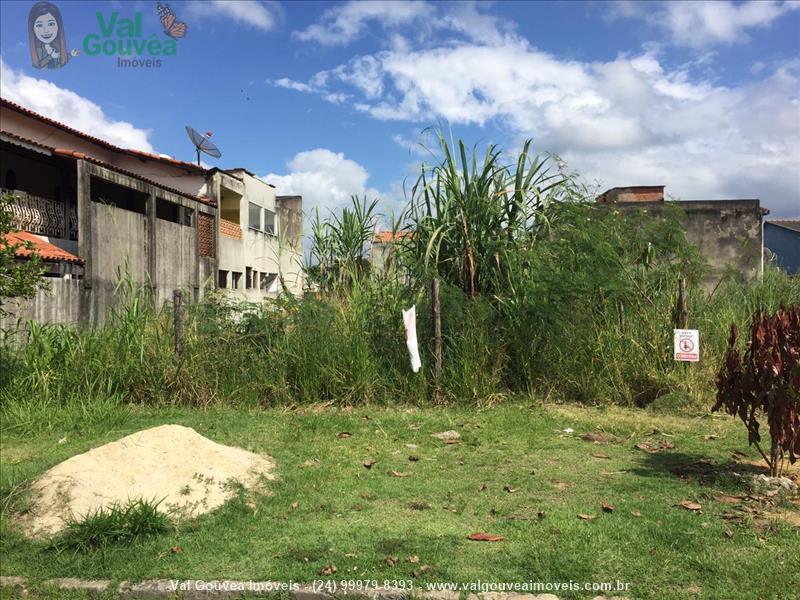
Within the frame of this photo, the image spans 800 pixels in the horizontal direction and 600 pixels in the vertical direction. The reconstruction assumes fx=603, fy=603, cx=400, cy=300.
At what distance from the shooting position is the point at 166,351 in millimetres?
7844

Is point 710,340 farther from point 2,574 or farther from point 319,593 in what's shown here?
point 2,574

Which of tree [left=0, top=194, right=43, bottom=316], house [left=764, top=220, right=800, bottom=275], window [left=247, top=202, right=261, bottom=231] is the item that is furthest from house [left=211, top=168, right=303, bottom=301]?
house [left=764, top=220, right=800, bottom=275]

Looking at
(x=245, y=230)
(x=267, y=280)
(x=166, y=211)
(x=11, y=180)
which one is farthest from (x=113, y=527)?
(x=267, y=280)

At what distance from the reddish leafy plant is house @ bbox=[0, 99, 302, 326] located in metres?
6.22

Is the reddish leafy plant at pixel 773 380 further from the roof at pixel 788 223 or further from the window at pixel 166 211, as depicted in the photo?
the roof at pixel 788 223

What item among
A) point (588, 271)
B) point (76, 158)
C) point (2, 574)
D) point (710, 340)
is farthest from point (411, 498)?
point (76, 158)

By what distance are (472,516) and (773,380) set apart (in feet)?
7.94

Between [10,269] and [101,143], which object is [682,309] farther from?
[101,143]

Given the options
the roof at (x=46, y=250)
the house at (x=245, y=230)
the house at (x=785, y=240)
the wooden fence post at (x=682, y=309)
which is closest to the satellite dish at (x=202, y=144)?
the house at (x=245, y=230)

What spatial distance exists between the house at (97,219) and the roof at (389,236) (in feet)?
4.07

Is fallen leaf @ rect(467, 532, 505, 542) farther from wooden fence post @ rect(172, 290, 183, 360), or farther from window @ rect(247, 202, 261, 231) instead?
window @ rect(247, 202, 261, 231)

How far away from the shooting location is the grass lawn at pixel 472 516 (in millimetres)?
3207

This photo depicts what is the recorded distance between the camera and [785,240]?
109ft

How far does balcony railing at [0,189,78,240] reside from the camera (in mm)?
13148
